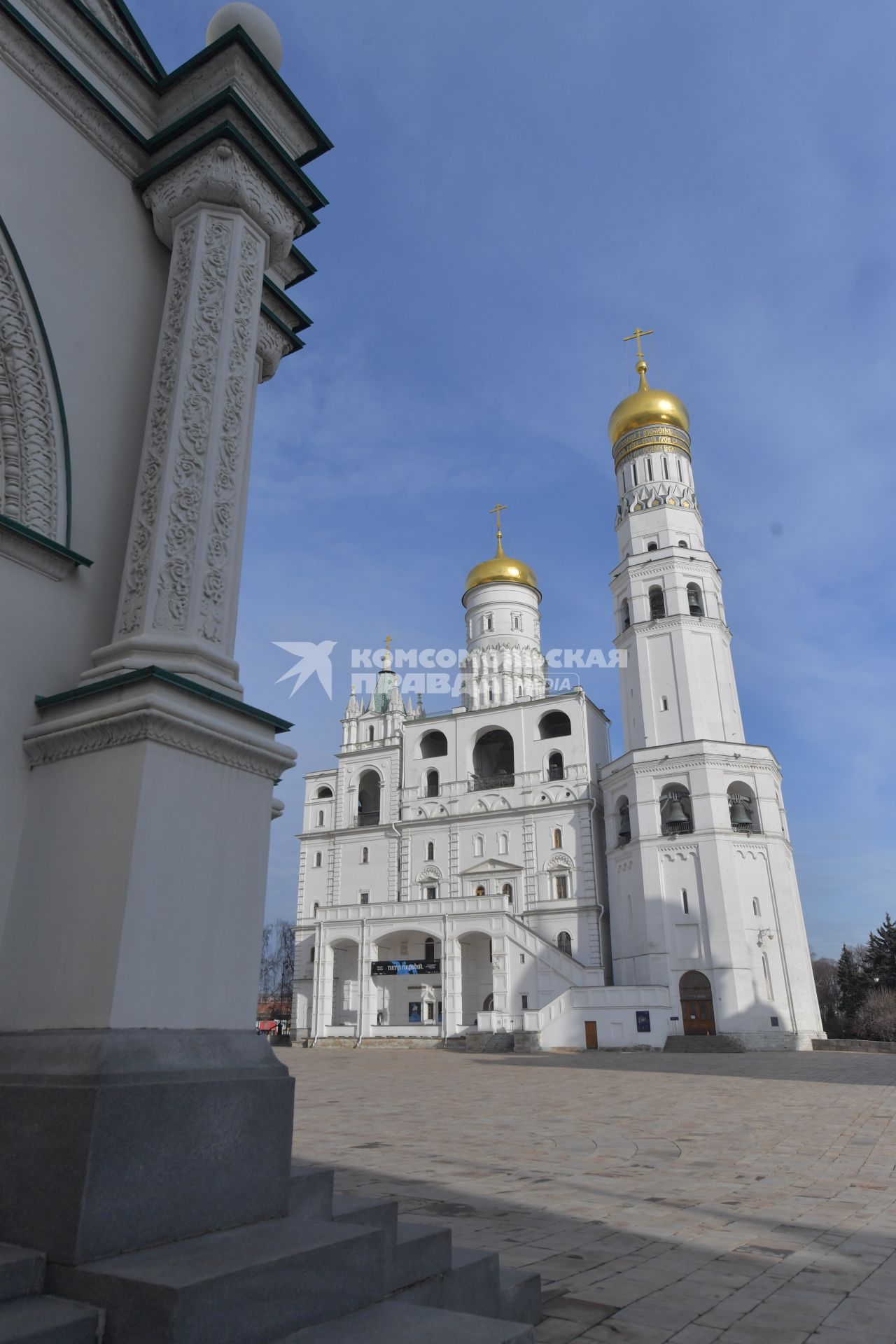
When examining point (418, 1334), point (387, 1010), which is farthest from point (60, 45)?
point (387, 1010)

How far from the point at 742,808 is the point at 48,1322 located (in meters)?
33.1

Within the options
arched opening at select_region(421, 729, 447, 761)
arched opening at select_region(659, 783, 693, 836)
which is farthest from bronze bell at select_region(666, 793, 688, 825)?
arched opening at select_region(421, 729, 447, 761)

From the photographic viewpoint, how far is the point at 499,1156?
771 cm

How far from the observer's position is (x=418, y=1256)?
10.2 feet

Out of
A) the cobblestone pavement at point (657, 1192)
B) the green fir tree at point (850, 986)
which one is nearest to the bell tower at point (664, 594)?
the green fir tree at point (850, 986)

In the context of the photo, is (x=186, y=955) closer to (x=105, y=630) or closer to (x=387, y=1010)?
(x=105, y=630)

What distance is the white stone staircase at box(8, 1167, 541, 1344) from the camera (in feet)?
7.42

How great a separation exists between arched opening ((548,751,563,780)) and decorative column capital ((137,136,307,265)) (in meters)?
36.6

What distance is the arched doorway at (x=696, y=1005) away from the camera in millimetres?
30500

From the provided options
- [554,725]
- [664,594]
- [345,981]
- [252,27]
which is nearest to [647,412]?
[664,594]

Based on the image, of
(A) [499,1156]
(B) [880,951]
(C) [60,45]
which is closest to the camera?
(C) [60,45]

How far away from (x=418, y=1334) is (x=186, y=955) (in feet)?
4.56

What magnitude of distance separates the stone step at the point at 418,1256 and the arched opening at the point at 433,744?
40535 mm

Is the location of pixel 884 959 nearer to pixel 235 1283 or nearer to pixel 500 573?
pixel 500 573
